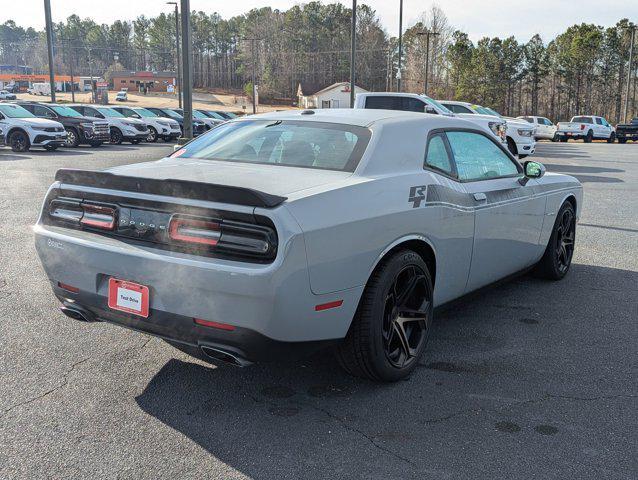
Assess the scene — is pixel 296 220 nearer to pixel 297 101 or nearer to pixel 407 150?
pixel 407 150

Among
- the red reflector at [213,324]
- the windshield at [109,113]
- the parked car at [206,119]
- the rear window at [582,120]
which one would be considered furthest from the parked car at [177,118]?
the red reflector at [213,324]

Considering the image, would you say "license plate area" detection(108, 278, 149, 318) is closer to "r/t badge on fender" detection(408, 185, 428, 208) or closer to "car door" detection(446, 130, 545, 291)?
"r/t badge on fender" detection(408, 185, 428, 208)

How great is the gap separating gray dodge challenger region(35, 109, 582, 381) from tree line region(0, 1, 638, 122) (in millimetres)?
57009

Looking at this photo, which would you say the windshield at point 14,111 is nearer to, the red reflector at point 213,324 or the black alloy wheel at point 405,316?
the black alloy wheel at point 405,316

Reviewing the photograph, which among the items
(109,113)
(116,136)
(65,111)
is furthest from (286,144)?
(109,113)

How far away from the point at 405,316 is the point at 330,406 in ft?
2.35

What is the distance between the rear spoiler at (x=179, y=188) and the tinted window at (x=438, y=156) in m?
1.46

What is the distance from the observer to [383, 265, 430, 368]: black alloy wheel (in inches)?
144

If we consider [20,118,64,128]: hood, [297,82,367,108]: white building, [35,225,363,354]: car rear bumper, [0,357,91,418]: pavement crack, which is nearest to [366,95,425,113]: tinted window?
[20,118,64,128]: hood

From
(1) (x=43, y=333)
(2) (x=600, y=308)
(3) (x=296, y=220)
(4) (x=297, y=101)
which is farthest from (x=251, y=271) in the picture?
(4) (x=297, y=101)

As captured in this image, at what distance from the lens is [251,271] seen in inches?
114

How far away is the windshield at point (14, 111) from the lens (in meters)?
20.5

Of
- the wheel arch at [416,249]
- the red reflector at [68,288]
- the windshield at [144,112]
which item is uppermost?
the windshield at [144,112]

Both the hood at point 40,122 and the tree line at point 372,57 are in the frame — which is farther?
the tree line at point 372,57
